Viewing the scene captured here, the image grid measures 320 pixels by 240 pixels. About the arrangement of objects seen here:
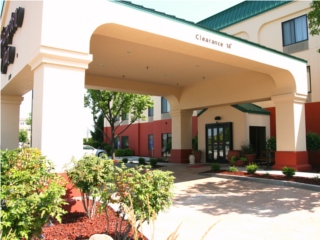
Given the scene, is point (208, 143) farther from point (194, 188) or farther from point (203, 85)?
point (194, 188)

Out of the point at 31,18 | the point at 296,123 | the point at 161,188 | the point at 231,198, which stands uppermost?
the point at 31,18

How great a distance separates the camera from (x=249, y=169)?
38.3ft

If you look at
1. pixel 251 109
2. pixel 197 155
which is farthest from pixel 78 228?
pixel 251 109

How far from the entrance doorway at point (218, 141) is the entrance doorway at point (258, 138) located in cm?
144

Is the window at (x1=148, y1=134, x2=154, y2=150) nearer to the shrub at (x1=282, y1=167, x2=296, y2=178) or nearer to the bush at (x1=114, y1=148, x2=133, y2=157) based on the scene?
the bush at (x1=114, y1=148, x2=133, y2=157)

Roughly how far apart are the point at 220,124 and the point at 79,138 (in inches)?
515

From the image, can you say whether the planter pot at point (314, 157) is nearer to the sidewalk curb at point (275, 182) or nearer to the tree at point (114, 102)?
the sidewalk curb at point (275, 182)

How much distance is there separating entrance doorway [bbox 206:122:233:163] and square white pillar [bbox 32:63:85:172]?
1267 centimetres

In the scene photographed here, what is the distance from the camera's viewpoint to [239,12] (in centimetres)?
2086

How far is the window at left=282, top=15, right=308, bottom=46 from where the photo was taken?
55.7ft

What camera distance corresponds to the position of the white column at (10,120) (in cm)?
1323

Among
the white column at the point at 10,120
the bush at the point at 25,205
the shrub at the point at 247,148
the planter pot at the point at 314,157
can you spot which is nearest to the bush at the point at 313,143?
the planter pot at the point at 314,157

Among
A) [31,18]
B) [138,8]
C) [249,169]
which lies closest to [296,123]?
[249,169]

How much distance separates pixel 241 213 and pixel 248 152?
401 inches
